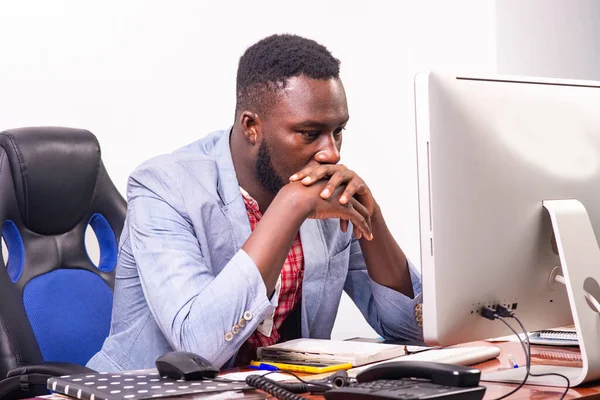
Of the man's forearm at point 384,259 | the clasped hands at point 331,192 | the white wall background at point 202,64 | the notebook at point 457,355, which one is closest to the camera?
the notebook at point 457,355

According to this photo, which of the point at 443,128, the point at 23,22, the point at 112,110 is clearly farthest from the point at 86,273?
the point at 443,128

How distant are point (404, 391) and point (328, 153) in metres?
0.82

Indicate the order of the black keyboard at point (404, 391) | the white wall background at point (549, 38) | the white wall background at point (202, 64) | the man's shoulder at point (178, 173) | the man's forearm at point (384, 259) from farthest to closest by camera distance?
the white wall background at point (549, 38) < the white wall background at point (202, 64) < the man's forearm at point (384, 259) < the man's shoulder at point (178, 173) < the black keyboard at point (404, 391)

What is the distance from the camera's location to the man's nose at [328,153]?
1677 mm

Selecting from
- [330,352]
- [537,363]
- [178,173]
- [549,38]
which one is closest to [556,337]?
[537,363]

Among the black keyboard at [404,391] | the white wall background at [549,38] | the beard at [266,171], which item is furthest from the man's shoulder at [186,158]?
the white wall background at [549,38]

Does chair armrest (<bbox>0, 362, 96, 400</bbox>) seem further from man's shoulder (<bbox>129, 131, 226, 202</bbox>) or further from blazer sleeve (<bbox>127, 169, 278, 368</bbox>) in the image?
man's shoulder (<bbox>129, 131, 226, 202</bbox>)

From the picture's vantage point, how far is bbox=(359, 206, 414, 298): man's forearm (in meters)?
1.77

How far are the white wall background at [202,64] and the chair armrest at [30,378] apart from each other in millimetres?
812

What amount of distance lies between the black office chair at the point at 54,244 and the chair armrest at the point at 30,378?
11 centimetres

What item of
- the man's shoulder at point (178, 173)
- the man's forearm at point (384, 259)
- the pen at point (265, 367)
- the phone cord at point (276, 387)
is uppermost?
the man's shoulder at point (178, 173)

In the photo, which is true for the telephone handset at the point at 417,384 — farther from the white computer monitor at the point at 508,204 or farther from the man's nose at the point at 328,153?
the man's nose at the point at 328,153

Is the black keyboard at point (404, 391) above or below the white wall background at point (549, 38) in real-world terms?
below

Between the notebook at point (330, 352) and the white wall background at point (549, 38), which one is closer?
the notebook at point (330, 352)
